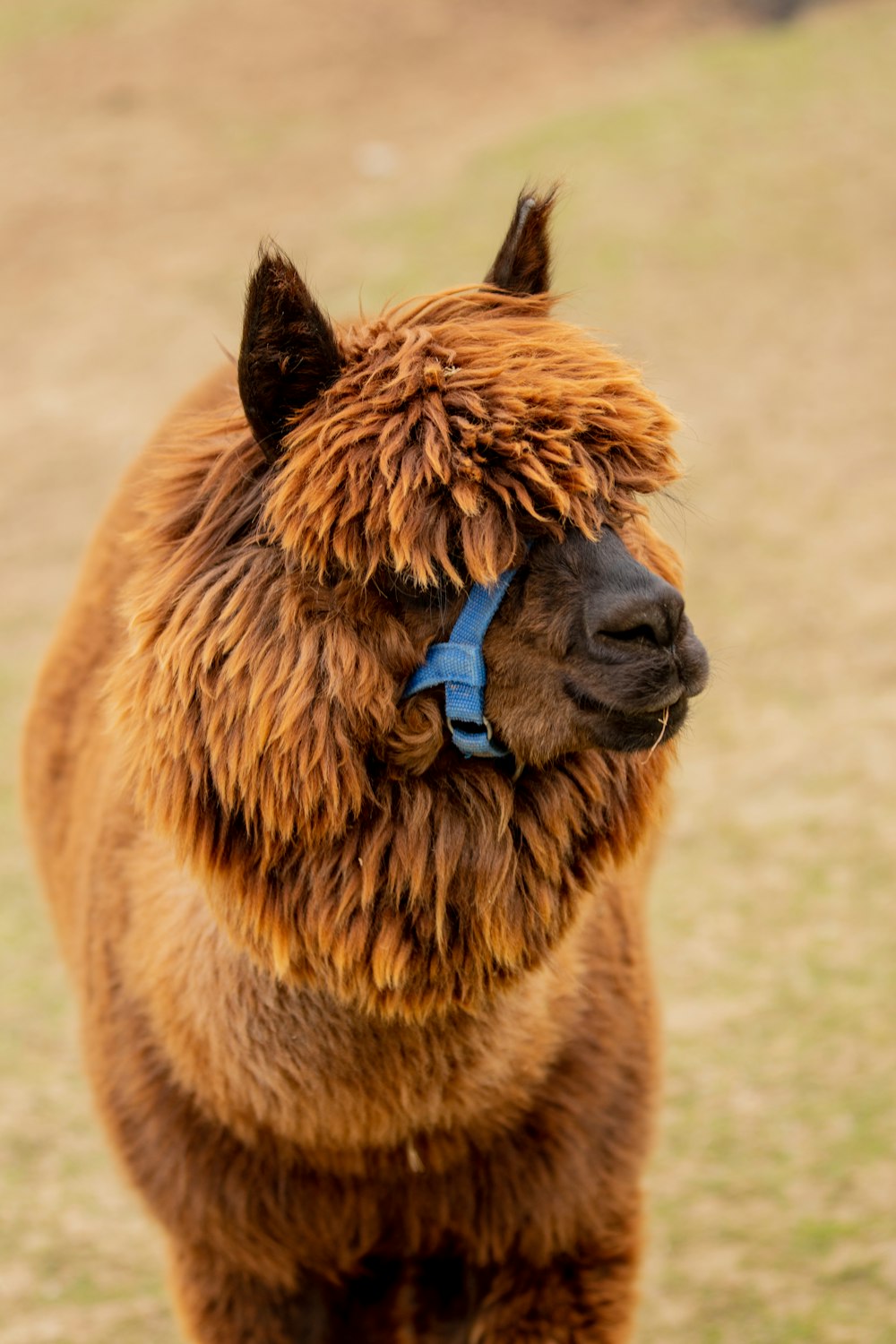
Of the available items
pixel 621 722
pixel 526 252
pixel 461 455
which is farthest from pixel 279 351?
pixel 621 722

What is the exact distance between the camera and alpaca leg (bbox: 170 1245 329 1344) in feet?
7.75

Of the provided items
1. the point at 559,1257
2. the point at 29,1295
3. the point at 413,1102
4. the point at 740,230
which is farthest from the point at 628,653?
the point at 740,230

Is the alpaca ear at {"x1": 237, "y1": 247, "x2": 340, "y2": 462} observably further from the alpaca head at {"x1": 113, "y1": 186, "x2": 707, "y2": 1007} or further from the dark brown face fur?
the dark brown face fur

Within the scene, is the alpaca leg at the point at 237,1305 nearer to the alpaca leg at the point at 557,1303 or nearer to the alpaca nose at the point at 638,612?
the alpaca leg at the point at 557,1303

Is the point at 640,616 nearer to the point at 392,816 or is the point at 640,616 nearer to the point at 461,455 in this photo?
the point at 461,455

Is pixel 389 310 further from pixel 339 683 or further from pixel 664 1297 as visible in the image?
pixel 664 1297

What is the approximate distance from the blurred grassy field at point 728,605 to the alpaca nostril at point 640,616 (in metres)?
0.39

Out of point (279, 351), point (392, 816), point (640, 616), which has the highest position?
point (279, 351)

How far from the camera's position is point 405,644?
195cm

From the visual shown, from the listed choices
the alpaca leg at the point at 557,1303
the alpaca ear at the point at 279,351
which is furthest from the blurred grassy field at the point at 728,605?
the alpaca leg at the point at 557,1303

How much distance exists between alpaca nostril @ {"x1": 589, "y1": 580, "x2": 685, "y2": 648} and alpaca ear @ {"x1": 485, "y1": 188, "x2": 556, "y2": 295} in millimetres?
603

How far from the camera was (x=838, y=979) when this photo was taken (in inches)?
176

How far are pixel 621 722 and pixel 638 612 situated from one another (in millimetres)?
142

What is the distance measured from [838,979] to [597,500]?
295 cm
